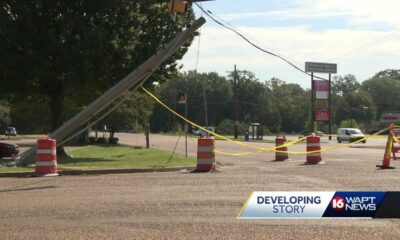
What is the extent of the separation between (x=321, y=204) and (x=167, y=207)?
3341 mm

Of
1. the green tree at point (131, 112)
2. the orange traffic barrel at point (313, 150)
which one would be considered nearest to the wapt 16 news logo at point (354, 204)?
the orange traffic barrel at point (313, 150)

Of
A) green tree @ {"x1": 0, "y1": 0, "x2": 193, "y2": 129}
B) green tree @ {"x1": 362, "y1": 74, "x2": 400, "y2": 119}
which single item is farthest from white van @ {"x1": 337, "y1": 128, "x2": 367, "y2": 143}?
green tree @ {"x1": 362, "y1": 74, "x2": 400, "y2": 119}

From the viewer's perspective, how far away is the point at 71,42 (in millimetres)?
24969

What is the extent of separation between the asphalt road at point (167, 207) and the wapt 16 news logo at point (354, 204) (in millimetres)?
235

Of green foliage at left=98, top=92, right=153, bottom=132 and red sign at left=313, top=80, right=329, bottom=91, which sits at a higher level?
red sign at left=313, top=80, right=329, bottom=91

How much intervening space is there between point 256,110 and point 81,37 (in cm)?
13664

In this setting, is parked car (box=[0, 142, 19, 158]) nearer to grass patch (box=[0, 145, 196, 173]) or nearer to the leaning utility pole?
grass patch (box=[0, 145, 196, 173])

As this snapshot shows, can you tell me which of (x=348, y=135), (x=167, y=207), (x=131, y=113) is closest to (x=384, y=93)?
(x=348, y=135)

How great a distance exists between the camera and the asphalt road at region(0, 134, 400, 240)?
818cm

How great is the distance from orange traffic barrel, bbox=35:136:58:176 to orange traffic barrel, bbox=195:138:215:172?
4.45m

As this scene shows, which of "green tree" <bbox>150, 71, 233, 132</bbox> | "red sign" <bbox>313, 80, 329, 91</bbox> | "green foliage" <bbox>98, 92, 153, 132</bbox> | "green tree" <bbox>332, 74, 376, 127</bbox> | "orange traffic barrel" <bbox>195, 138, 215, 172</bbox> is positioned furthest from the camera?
"green tree" <bbox>150, 71, 233, 132</bbox>

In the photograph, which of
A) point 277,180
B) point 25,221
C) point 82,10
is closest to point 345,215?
point 25,221

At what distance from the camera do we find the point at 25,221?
919 cm

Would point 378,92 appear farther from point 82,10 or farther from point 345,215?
point 345,215
